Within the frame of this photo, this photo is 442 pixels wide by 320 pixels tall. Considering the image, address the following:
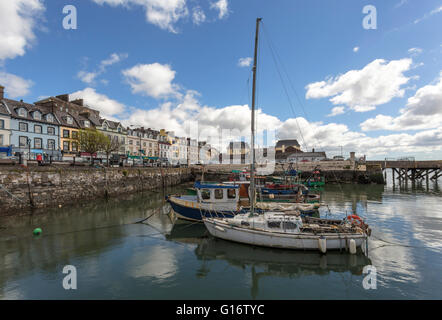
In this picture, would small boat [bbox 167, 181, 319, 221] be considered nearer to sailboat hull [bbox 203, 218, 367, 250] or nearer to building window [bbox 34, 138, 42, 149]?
sailboat hull [bbox 203, 218, 367, 250]

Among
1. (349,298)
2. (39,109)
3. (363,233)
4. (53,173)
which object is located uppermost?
(39,109)

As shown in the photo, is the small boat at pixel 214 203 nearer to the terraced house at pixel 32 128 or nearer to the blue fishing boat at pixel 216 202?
the blue fishing boat at pixel 216 202

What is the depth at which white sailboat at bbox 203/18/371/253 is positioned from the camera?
11617mm

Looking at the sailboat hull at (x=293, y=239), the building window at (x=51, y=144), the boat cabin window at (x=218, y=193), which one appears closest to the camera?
the sailboat hull at (x=293, y=239)

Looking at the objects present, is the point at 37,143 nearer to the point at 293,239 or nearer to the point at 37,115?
the point at 37,115

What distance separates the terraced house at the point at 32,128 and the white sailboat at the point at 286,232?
33034 mm

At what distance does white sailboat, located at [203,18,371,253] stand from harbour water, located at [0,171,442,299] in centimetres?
51

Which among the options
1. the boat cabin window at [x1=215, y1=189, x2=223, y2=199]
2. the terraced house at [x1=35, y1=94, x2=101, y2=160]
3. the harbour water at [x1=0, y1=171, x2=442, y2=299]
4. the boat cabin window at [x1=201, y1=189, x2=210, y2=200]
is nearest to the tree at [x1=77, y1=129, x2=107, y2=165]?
the terraced house at [x1=35, y1=94, x2=101, y2=160]

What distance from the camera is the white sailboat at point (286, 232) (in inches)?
457

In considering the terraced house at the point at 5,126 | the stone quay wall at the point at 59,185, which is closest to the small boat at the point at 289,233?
the stone quay wall at the point at 59,185

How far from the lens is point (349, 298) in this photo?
8.08 meters
